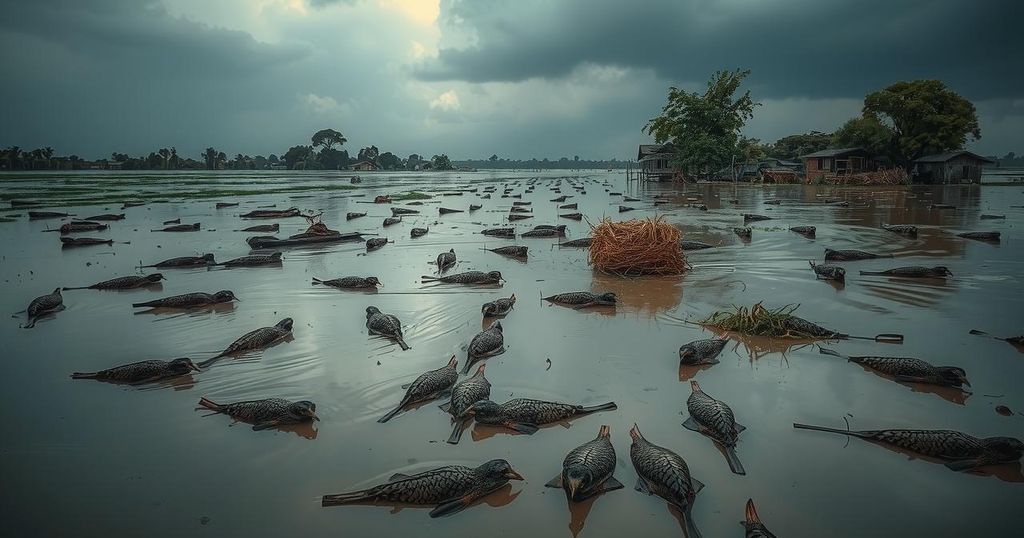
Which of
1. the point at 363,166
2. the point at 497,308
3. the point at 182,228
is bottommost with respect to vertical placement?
the point at 497,308

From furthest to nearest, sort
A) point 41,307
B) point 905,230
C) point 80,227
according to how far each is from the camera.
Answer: point 80,227, point 905,230, point 41,307

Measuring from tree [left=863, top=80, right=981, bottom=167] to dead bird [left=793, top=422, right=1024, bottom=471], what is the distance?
5216 cm

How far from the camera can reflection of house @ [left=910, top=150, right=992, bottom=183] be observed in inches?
1655

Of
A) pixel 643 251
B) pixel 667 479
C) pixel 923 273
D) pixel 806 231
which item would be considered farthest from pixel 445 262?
pixel 806 231

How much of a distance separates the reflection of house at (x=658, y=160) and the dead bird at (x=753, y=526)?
188 feet

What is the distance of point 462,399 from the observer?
191 inches

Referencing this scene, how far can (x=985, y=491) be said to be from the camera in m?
3.71

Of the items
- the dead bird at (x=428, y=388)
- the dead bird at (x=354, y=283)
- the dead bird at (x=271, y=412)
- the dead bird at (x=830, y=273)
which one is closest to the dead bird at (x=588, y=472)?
the dead bird at (x=428, y=388)

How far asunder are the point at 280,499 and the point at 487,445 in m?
1.66

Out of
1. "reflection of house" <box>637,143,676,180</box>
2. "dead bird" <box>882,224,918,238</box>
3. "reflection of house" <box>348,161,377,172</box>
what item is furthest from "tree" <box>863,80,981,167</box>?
"reflection of house" <box>348,161,377,172</box>

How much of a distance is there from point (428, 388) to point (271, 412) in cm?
147

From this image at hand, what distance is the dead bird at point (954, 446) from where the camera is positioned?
3.95 m

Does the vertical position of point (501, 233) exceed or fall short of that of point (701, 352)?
it exceeds it

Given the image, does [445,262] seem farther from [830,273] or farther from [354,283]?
[830,273]
